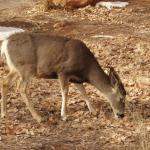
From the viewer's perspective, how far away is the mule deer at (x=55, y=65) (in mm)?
9398

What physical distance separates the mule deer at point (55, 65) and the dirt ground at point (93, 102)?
31 cm

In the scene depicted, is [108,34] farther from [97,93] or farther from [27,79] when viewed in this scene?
[27,79]

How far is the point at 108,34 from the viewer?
15.5 m

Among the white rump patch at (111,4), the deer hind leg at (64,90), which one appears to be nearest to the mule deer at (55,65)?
the deer hind leg at (64,90)

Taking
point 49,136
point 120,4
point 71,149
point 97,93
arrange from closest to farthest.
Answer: point 71,149, point 49,136, point 97,93, point 120,4

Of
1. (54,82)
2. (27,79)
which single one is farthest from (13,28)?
(27,79)

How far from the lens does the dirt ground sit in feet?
28.3

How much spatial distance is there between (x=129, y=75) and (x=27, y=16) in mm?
6762

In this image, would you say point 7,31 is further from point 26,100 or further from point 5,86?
point 26,100

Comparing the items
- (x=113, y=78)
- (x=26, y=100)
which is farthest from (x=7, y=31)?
(x=113, y=78)

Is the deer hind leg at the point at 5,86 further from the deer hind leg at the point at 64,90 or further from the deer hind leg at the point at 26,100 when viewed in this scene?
the deer hind leg at the point at 64,90

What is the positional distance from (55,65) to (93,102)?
4.43 feet

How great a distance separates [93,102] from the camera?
1048cm

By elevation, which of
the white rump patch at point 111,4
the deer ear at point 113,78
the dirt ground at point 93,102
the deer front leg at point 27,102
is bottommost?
the white rump patch at point 111,4
